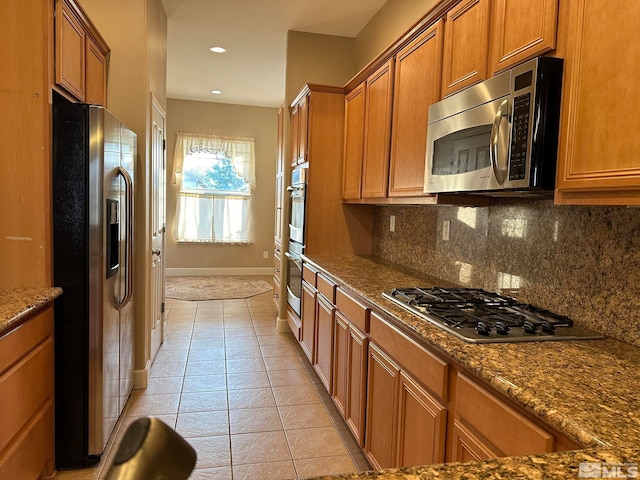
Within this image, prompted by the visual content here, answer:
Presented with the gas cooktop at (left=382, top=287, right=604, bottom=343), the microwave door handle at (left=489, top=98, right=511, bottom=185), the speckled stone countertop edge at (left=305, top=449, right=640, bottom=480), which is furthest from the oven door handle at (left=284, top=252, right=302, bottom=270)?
the speckled stone countertop edge at (left=305, top=449, right=640, bottom=480)

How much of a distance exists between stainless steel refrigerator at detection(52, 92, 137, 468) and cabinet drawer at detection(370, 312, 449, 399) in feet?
4.41

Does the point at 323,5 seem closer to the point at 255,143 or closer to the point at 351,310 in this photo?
the point at 351,310

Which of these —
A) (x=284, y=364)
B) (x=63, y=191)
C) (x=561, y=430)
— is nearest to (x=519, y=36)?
(x=561, y=430)

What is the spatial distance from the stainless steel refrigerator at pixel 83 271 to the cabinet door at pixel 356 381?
1.25 m

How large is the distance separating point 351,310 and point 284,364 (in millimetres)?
1473

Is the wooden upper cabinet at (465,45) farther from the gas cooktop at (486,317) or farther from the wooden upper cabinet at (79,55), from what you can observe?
the wooden upper cabinet at (79,55)

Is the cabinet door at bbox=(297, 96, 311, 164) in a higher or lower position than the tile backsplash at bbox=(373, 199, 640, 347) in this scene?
higher

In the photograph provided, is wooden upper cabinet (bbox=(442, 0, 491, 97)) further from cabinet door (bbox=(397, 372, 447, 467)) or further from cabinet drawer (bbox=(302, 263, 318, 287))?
cabinet drawer (bbox=(302, 263, 318, 287))

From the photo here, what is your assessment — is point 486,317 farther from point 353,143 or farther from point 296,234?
point 296,234

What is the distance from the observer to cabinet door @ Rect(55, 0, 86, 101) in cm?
206

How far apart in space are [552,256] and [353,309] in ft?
3.17

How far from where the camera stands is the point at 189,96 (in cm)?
691

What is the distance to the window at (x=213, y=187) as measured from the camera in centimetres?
723

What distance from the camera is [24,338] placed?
5.65ft
